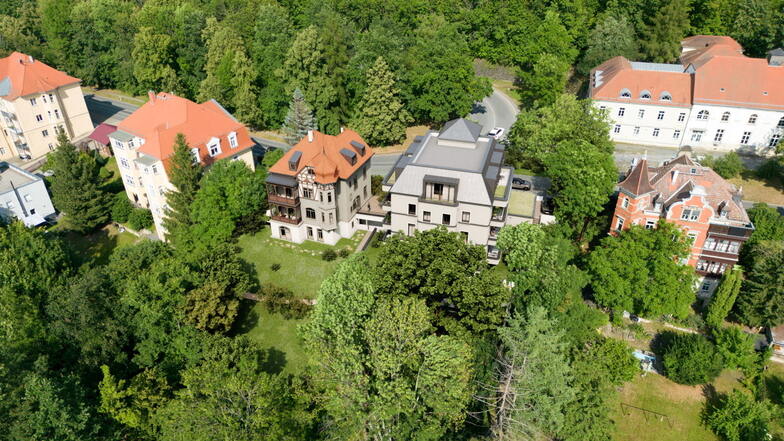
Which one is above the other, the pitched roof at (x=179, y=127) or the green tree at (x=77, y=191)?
the pitched roof at (x=179, y=127)

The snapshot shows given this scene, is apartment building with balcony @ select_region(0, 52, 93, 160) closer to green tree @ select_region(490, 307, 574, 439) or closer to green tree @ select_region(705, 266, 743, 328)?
green tree @ select_region(490, 307, 574, 439)

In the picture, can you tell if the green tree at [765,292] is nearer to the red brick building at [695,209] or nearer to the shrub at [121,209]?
the red brick building at [695,209]

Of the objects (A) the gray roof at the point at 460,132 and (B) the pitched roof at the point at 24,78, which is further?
(B) the pitched roof at the point at 24,78

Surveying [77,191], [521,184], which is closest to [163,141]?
[77,191]

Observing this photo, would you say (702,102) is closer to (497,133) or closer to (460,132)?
(497,133)

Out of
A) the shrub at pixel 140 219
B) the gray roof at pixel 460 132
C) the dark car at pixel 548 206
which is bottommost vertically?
the shrub at pixel 140 219


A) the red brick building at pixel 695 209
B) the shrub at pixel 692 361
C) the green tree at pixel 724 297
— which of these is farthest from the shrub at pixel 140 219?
the green tree at pixel 724 297
